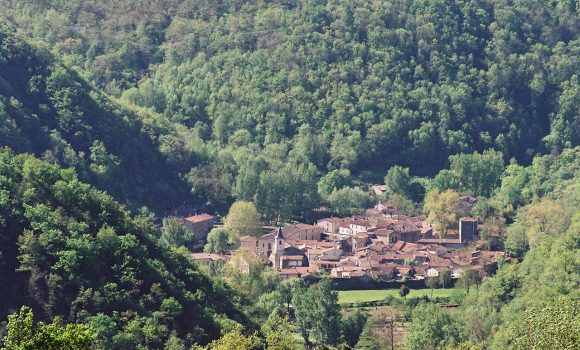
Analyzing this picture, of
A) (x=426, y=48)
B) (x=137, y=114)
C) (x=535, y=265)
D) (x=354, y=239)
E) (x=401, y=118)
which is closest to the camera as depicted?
(x=535, y=265)

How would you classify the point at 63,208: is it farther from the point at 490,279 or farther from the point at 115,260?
the point at 490,279

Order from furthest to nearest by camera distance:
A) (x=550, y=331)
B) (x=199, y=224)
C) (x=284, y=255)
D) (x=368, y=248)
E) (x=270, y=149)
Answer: (x=270, y=149)
(x=199, y=224)
(x=368, y=248)
(x=284, y=255)
(x=550, y=331)

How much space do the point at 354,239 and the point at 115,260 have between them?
32890mm

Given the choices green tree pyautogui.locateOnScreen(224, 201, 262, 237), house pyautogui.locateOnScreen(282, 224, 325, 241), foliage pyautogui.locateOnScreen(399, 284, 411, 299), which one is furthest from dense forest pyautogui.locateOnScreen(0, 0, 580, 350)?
house pyautogui.locateOnScreen(282, 224, 325, 241)

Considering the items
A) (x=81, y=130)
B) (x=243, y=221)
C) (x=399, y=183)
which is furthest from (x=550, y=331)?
(x=399, y=183)

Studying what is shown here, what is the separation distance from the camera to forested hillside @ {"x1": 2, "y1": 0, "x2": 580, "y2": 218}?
112 meters

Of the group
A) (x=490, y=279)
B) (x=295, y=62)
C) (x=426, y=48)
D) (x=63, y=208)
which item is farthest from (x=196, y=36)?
(x=63, y=208)

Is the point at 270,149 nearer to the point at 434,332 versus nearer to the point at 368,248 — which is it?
the point at 368,248

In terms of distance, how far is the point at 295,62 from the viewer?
11731cm

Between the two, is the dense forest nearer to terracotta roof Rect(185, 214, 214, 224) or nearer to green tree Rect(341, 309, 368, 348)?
green tree Rect(341, 309, 368, 348)

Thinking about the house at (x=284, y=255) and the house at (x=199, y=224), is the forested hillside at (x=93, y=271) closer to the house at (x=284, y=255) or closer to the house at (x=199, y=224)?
the house at (x=284, y=255)

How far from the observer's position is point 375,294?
77.0 metres

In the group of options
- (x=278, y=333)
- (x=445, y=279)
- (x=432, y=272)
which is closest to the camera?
(x=278, y=333)

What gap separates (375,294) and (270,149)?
32.7 meters
